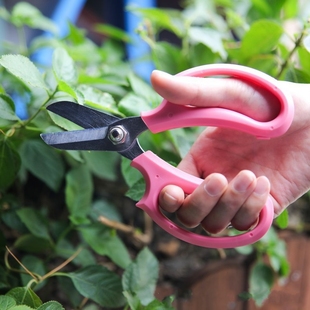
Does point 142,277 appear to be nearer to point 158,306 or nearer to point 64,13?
point 158,306

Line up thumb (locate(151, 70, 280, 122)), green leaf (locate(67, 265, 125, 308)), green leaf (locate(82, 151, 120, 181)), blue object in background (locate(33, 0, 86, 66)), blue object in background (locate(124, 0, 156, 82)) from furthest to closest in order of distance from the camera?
1. blue object in background (locate(33, 0, 86, 66))
2. blue object in background (locate(124, 0, 156, 82))
3. green leaf (locate(82, 151, 120, 181))
4. green leaf (locate(67, 265, 125, 308))
5. thumb (locate(151, 70, 280, 122))

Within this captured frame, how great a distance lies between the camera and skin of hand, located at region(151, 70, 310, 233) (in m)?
0.39

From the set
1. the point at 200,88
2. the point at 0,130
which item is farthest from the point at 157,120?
the point at 0,130

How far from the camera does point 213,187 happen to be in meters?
0.39

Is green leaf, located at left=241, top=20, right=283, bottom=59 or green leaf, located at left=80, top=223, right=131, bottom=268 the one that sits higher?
green leaf, located at left=241, top=20, right=283, bottom=59

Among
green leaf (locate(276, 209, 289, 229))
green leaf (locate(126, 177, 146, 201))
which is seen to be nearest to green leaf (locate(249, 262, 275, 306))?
green leaf (locate(276, 209, 289, 229))

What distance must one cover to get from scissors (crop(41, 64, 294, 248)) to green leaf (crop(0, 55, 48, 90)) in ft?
0.12

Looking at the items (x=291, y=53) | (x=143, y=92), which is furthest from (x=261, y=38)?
(x=143, y=92)

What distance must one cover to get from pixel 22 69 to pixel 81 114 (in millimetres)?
75

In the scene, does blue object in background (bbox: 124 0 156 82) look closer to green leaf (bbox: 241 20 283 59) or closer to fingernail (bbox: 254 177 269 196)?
green leaf (bbox: 241 20 283 59)

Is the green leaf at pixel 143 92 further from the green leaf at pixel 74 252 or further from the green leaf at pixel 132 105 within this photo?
the green leaf at pixel 74 252

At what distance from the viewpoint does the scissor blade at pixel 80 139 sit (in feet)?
1.38

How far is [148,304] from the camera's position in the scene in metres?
0.46

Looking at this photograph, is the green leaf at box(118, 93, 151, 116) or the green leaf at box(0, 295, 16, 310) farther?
the green leaf at box(118, 93, 151, 116)
